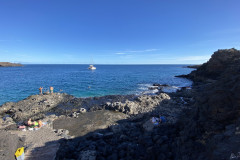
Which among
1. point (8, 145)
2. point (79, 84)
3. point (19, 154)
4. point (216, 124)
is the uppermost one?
point (216, 124)

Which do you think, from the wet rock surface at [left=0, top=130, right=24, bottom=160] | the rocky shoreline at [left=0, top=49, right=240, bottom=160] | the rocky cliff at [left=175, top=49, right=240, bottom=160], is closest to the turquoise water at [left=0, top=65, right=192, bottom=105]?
the rocky shoreline at [left=0, top=49, right=240, bottom=160]

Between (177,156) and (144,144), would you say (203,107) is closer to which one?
(177,156)

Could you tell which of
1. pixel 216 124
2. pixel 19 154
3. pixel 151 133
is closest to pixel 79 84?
pixel 19 154

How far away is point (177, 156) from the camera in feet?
18.1

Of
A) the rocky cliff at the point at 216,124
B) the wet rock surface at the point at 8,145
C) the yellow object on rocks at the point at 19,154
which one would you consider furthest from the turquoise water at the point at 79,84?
the rocky cliff at the point at 216,124

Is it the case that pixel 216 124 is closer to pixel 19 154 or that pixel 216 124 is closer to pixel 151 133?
pixel 151 133

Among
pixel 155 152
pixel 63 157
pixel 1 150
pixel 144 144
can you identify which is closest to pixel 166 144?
pixel 155 152

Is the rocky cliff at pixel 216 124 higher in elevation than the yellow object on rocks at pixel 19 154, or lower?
higher

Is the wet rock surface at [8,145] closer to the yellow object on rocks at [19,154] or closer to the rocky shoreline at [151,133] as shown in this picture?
the rocky shoreline at [151,133]

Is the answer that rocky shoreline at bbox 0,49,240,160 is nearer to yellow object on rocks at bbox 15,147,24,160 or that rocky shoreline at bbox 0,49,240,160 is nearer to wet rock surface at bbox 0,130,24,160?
wet rock surface at bbox 0,130,24,160

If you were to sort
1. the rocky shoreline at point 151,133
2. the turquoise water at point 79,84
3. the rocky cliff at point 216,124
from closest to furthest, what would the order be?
the rocky cliff at point 216,124
the rocky shoreline at point 151,133
the turquoise water at point 79,84

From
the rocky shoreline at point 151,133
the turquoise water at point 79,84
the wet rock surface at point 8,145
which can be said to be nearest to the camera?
the rocky shoreline at point 151,133

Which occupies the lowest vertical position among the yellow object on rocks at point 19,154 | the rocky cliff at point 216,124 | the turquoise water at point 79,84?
the yellow object on rocks at point 19,154

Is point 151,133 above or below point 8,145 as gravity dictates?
above
